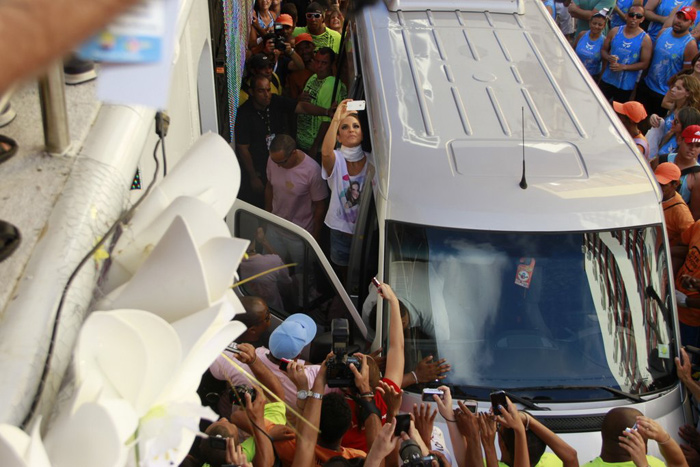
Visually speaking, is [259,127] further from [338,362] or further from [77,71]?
[77,71]

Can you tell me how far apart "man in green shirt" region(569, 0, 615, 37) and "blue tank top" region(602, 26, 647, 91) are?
1.21 m

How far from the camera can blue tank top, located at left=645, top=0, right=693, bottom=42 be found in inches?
420

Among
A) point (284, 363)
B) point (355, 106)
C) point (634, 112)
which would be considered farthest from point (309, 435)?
point (634, 112)

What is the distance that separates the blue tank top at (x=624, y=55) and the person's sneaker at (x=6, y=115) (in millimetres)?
8896

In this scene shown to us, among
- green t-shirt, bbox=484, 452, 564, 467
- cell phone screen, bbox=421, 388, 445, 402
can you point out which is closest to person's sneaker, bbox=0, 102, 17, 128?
cell phone screen, bbox=421, 388, 445, 402

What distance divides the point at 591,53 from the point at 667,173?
4.58 meters

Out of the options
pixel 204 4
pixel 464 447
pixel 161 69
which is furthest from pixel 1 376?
pixel 204 4

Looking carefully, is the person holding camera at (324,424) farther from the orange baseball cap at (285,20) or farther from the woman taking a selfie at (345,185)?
the orange baseball cap at (285,20)

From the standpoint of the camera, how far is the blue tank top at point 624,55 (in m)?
9.73

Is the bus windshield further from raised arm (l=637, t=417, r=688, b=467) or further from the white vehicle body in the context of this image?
raised arm (l=637, t=417, r=688, b=467)

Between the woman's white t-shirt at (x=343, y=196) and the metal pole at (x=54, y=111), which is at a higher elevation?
the metal pole at (x=54, y=111)

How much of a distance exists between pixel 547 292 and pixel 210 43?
3199mm

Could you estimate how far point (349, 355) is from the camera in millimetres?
4125

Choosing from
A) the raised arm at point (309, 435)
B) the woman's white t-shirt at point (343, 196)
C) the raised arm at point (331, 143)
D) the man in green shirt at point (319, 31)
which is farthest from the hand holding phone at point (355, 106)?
the man in green shirt at point (319, 31)
